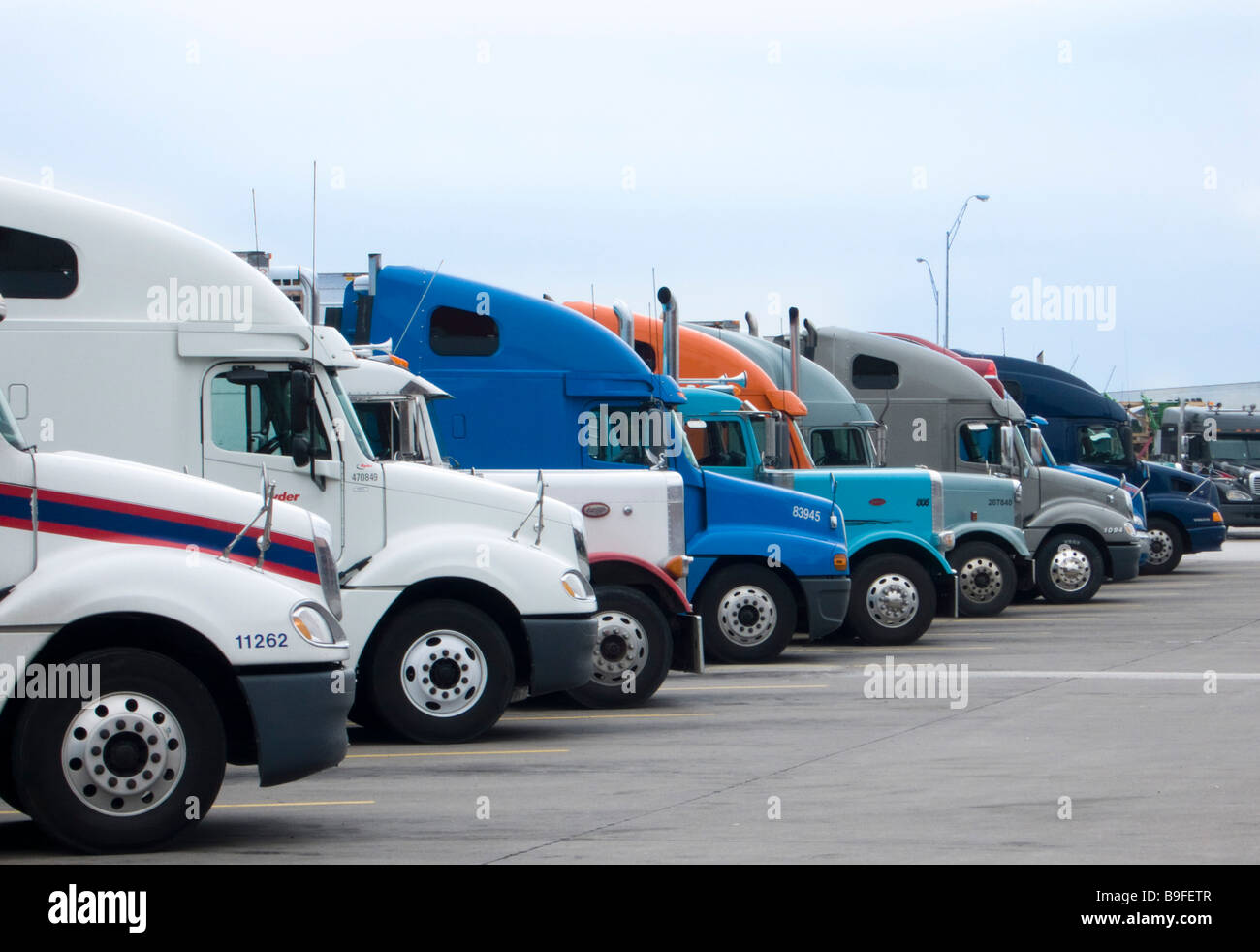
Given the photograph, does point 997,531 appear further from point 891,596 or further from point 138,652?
point 138,652

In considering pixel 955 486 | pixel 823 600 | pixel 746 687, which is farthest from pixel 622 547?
pixel 955 486

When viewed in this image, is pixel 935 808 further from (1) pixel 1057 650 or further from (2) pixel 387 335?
(1) pixel 1057 650

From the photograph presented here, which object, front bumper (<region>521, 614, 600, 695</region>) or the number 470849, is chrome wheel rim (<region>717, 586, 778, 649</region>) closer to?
front bumper (<region>521, 614, 600, 695</region>)

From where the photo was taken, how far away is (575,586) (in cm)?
1145

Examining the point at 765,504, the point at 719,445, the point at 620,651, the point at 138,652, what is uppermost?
the point at 719,445

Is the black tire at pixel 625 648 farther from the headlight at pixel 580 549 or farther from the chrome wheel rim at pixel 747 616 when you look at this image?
the chrome wheel rim at pixel 747 616

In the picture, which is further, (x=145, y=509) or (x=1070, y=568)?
(x=1070, y=568)

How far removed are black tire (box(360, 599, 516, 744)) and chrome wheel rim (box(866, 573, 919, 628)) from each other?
8.28 meters

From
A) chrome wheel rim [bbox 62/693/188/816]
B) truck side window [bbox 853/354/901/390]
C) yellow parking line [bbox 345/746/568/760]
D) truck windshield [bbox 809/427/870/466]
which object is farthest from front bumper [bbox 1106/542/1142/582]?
chrome wheel rim [bbox 62/693/188/816]

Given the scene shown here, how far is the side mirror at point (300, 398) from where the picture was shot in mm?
10625

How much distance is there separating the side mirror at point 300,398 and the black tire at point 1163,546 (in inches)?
905

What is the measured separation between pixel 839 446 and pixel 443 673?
11415 millimetres
